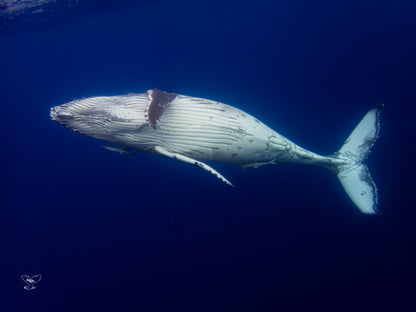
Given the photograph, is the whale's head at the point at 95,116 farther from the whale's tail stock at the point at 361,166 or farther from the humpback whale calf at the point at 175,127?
the whale's tail stock at the point at 361,166

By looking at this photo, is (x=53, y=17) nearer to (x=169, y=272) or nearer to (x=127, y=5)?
(x=127, y=5)

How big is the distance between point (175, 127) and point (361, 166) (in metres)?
6.02

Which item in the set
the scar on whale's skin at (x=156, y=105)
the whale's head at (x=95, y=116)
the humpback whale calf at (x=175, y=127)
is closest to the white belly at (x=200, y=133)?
the humpback whale calf at (x=175, y=127)

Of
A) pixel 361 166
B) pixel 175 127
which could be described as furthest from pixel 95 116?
pixel 361 166

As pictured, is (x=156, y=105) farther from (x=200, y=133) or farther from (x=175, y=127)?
(x=200, y=133)

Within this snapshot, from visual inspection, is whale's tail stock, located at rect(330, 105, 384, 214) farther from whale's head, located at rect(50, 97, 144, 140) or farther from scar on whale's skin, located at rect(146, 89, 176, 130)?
whale's head, located at rect(50, 97, 144, 140)

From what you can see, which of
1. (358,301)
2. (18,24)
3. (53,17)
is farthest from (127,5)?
(358,301)

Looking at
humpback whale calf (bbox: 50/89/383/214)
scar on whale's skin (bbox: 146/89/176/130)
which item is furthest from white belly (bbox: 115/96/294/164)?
scar on whale's skin (bbox: 146/89/176/130)

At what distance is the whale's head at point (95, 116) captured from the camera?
4.53 meters

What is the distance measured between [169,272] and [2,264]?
11848 millimetres

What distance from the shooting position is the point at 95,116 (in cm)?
464

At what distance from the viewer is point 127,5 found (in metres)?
24.3

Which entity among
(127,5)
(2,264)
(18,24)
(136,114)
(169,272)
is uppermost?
(127,5)

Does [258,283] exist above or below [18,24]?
below
